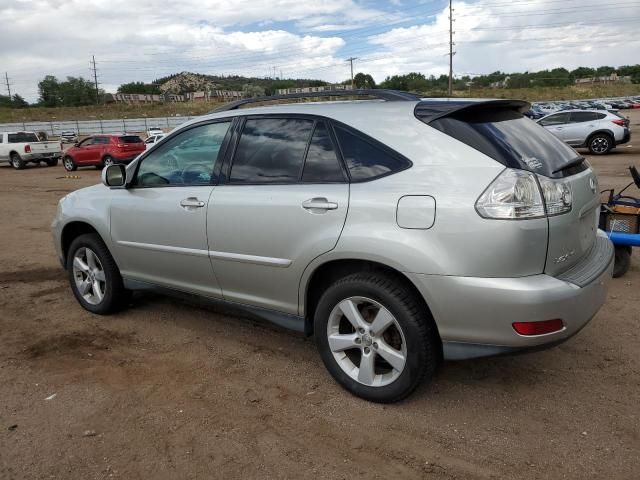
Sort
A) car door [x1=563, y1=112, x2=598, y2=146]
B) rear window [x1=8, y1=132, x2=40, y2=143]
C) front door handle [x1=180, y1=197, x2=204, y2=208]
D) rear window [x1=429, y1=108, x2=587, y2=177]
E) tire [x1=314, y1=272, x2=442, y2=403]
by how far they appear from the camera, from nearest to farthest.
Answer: rear window [x1=429, y1=108, x2=587, y2=177]
tire [x1=314, y1=272, x2=442, y2=403]
front door handle [x1=180, y1=197, x2=204, y2=208]
car door [x1=563, y1=112, x2=598, y2=146]
rear window [x1=8, y1=132, x2=40, y2=143]

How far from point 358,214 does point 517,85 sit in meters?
119

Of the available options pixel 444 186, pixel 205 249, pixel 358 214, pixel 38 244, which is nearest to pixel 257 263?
pixel 205 249

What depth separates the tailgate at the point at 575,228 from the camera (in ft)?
9.05

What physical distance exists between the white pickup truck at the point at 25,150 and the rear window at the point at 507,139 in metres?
26.3

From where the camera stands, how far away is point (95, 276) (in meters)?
4.79

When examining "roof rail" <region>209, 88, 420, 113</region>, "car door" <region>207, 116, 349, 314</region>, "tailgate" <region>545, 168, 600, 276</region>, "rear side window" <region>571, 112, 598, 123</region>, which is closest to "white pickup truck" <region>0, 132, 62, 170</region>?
"rear side window" <region>571, 112, 598, 123</region>

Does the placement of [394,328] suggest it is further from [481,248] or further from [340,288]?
[481,248]

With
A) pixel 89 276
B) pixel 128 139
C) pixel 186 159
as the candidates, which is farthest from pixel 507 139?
pixel 128 139

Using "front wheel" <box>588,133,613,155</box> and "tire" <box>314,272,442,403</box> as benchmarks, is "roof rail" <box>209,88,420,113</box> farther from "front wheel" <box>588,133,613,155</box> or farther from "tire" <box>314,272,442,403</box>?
"front wheel" <box>588,133,613,155</box>

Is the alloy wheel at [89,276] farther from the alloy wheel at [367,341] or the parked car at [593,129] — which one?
the parked car at [593,129]

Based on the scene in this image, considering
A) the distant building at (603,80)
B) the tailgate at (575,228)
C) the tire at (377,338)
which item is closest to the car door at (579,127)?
the tailgate at (575,228)

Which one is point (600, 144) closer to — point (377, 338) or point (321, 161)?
point (321, 161)

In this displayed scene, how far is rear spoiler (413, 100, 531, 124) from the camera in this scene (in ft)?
9.85

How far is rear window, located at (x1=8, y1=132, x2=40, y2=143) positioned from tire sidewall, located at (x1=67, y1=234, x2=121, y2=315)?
24024mm
